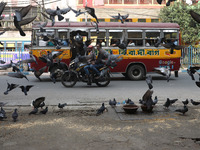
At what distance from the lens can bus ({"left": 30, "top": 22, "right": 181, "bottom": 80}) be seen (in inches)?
493

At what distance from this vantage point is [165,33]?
42.3 feet

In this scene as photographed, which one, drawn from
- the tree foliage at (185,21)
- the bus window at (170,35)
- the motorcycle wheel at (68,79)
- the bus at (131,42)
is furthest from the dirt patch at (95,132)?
the tree foliage at (185,21)

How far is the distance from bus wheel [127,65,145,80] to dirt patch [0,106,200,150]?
7430mm

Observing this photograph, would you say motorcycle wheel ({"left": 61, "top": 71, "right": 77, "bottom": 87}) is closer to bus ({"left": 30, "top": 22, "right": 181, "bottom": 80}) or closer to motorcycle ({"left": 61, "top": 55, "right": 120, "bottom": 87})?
motorcycle ({"left": 61, "top": 55, "right": 120, "bottom": 87})

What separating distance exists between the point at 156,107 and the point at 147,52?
7.01m

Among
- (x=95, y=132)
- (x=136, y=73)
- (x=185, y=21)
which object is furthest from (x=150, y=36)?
(x=185, y=21)

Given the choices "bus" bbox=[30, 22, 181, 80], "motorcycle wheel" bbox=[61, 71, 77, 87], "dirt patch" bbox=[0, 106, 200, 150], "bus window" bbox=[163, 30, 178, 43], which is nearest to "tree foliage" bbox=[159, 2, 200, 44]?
"bus window" bbox=[163, 30, 178, 43]

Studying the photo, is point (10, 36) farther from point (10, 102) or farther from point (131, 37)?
point (10, 102)

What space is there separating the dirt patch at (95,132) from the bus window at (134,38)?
7.66 meters

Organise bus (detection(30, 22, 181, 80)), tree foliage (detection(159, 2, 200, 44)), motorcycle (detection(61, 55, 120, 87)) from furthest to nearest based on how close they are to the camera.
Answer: tree foliage (detection(159, 2, 200, 44)), bus (detection(30, 22, 181, 80)), motorcycle (detection(61, 55, 120, 87))

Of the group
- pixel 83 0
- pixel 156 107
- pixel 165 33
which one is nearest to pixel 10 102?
pixel 156 107

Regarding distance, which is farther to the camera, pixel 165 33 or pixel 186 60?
pixel 186 60

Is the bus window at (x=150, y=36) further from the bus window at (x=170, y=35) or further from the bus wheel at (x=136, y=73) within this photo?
the bus wheel at (x=136, y=73)

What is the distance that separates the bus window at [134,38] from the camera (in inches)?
502
